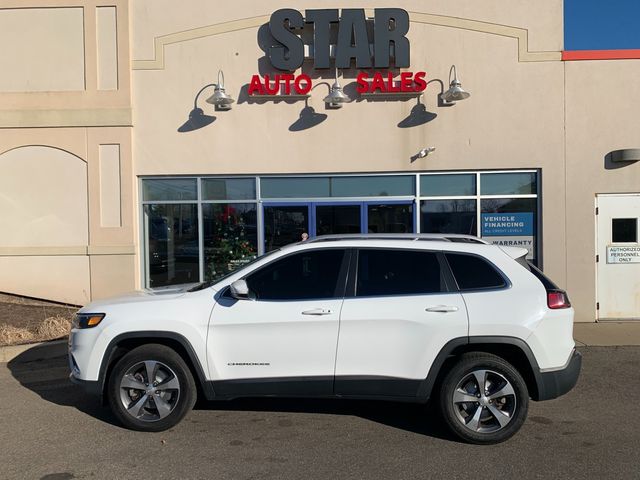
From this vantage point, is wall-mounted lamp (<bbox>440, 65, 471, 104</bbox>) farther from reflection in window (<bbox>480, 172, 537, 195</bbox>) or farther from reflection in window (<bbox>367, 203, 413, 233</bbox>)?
reflection in window (<bbox>367, 203, 413, 233</bbox>)

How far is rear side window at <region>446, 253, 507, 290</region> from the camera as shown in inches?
189

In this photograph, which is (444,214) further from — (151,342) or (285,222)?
(151,342)

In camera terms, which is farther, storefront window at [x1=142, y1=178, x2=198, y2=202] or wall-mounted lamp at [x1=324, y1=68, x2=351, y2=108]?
storefront window at [x1=142, y1=178, x2=198, y2=202]

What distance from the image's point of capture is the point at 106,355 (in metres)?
4.89

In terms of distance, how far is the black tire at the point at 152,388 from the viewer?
15.9 feet

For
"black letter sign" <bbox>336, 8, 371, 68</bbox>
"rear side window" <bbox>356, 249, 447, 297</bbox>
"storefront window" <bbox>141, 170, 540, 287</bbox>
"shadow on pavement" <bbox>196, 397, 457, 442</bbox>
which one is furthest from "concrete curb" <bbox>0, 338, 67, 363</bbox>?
"black letter sign" <bbox>336, 8, 371, 68</bbox>

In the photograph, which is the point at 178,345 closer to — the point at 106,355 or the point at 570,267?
the point at 106,355

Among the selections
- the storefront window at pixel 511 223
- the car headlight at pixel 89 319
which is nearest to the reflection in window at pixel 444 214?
the storefront window at pixel 511 223

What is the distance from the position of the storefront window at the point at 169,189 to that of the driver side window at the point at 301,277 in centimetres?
629

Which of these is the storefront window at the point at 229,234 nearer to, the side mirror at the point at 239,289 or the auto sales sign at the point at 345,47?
the auto sales sign at the point at 345,47

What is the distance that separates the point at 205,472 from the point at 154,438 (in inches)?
34.4

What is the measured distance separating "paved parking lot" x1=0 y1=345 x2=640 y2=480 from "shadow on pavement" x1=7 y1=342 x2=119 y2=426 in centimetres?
3

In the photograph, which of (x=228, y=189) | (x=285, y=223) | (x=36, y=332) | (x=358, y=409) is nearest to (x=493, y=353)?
(x=358, y=409)

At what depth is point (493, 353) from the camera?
4832 mm
